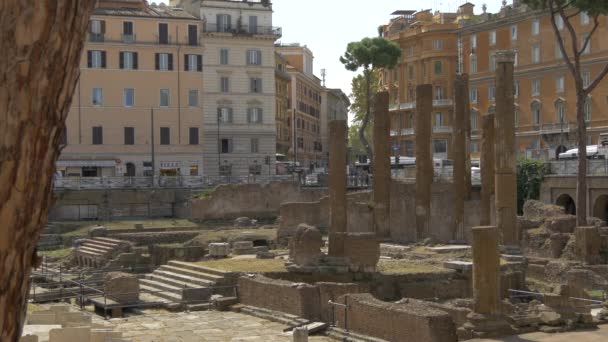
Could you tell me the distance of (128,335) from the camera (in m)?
20.4

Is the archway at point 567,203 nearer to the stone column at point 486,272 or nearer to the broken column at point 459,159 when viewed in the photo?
the broken column at point 459,159

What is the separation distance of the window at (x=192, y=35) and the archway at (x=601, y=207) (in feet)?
96.3

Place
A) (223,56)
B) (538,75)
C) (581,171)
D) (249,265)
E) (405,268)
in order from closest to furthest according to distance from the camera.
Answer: (405,268), (249,265), (581,171), (538,75), (223,56)

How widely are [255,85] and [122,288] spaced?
121 feet

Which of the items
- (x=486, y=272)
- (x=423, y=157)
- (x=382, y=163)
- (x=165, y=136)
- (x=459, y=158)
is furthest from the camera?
(x=165, y=136)

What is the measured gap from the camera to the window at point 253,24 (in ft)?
202

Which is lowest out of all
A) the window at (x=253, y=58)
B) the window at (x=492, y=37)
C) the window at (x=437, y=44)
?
the window at (x=253, y=58)

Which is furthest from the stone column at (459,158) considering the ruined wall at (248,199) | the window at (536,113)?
the window at (536,113)

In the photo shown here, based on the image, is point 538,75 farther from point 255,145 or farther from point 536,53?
point 255,145

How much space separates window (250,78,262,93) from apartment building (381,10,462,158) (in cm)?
1173

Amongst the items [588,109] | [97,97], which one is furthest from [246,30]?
[588,109]

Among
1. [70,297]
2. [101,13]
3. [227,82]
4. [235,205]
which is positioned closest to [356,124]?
[227,82]

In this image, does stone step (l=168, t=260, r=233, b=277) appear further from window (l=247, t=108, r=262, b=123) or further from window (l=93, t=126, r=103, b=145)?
window (l=247, t=108, r=262, b=123)

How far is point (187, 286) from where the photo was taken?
87.0ft
